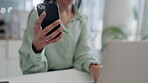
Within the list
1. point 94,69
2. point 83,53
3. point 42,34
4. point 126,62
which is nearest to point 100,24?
point 83,53

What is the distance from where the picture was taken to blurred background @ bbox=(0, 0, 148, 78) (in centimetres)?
214

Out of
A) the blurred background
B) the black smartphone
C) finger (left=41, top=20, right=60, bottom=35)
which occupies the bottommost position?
the blurred background

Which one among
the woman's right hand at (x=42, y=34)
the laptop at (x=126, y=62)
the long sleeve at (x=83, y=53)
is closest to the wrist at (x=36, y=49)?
the woman's right hand at (x=42, y=34)

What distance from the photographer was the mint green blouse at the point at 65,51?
687 millimetres

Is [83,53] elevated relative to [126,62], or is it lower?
lower

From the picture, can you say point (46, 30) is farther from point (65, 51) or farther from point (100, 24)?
point (100, 24)

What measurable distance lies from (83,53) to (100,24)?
5.81ft

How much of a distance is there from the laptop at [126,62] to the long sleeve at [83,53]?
375 mm

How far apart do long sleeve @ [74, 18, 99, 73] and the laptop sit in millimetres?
375

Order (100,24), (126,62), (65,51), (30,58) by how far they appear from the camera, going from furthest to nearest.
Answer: (100,24), (65,51), (30,58), (126,62)

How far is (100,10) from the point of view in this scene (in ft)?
8.24

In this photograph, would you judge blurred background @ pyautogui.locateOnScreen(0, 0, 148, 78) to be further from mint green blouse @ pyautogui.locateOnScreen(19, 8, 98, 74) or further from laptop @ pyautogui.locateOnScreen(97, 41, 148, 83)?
laptop @ pyautogui.locateOnScreen(97, 41, 148, 83)

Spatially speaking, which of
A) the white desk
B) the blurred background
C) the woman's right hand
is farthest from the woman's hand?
the blurred background

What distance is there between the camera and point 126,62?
1.11 ft
